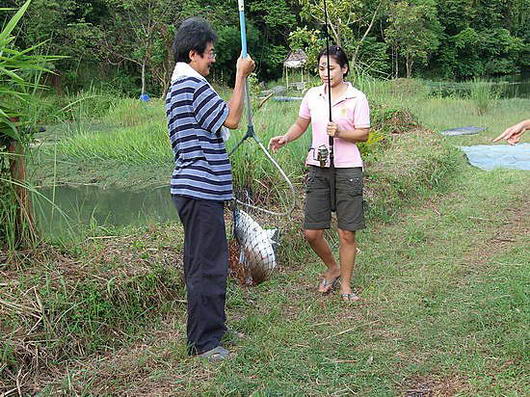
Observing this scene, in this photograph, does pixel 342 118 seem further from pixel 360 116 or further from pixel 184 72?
pixel 184 72

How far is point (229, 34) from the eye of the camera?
21.0 m

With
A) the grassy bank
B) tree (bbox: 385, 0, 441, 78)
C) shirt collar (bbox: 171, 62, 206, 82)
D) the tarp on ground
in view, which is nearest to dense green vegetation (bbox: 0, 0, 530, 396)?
the grassy bank

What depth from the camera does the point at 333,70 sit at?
3611mm

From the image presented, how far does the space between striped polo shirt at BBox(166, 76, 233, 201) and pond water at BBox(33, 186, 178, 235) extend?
1.81 meters

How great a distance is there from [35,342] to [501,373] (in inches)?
79.0

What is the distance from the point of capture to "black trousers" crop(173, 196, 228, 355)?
2.93 meters

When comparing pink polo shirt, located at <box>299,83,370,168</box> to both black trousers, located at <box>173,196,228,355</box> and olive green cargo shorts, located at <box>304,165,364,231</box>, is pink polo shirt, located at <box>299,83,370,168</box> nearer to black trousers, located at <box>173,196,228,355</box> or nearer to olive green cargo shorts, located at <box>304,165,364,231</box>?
olive green cargo shorts, located at <box>304,165,364,231</box>

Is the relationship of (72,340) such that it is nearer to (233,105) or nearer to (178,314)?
(178,314)

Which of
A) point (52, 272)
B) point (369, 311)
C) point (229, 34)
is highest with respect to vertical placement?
point (229, 34)

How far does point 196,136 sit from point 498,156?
634cm

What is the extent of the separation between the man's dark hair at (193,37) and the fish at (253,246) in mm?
1099

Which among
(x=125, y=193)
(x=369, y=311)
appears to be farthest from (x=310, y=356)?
(x=125, y=193)

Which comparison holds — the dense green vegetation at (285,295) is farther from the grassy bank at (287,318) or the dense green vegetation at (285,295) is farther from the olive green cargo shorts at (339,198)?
the olive green cargo shorts at (339,198)

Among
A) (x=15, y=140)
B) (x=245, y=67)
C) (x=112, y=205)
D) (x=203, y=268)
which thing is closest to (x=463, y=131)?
(x=112, y=205)
